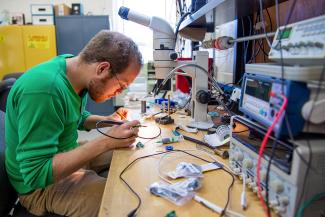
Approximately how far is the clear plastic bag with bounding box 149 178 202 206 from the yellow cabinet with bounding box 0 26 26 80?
4.15 meters

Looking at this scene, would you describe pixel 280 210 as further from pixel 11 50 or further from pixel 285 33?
pixel 11 50

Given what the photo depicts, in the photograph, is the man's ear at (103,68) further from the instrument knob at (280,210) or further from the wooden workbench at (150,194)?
the instrument knob at (280,210)

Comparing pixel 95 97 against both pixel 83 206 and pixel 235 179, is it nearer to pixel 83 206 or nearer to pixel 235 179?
A: pixel 83 206

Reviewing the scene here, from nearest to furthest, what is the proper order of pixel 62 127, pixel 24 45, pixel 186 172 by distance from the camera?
pixel 186 172
pixel 62 127
pixel 24 45

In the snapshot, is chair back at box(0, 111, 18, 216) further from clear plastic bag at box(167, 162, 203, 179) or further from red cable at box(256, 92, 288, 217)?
red cable at box(256, 92, 288, 217)

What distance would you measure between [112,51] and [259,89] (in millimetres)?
607

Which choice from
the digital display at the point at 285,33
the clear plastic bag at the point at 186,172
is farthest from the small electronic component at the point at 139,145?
the digital display at the point at 285,33

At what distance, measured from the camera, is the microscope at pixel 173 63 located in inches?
54.4

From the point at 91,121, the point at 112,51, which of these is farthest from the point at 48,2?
Answer: the point at 112,51

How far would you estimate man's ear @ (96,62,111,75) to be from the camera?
1.03m

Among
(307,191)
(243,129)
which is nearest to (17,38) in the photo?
(243,129)

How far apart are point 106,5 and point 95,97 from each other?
157 inches

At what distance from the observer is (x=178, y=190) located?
70 cm

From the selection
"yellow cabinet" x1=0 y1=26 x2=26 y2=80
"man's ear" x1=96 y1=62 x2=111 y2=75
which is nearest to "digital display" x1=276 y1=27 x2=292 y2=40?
"man's ear" x1=96 y1=62 x2=111 y2=75
